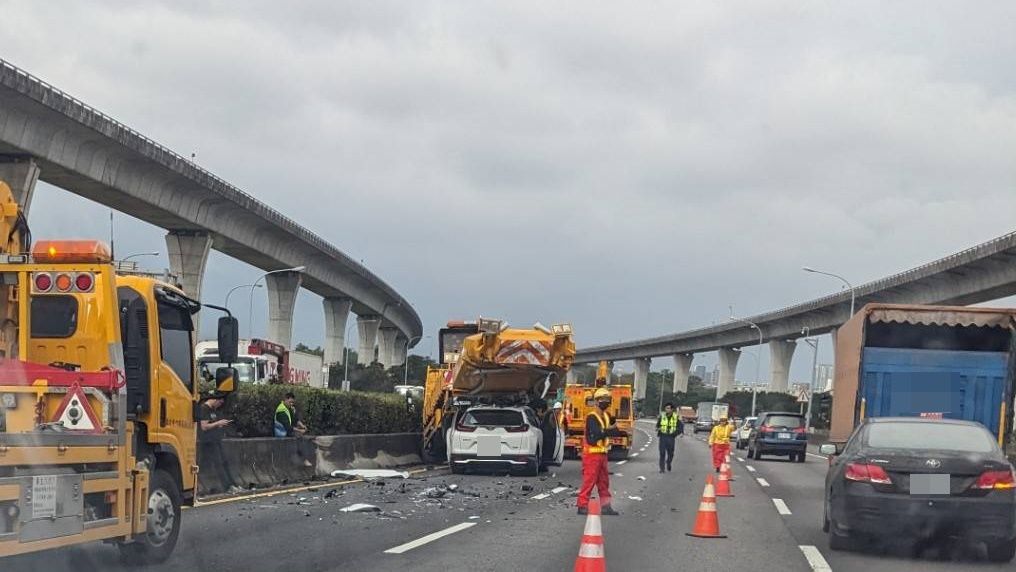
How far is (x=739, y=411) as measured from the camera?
117500 mm

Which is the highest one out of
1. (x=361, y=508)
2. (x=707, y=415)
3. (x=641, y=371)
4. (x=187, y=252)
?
(x=187, y=252)

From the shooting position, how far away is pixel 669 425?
27.8m

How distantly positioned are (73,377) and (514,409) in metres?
16.6

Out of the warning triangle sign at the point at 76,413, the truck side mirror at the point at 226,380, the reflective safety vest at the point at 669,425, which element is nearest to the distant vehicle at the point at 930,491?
the truck side mirror at the point at 226,380

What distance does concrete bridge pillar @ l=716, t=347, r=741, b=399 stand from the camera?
106m

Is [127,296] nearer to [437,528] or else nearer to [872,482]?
[437,528]

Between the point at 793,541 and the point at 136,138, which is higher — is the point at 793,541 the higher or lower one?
the lower one

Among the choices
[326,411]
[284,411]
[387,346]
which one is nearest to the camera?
[284,411]

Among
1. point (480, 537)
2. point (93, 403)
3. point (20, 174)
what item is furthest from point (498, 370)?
point (93, 403)

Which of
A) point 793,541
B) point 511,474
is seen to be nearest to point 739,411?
point 511,474

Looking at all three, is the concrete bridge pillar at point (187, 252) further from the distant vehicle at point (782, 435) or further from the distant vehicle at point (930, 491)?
the distant vehicle at point (930, 491)

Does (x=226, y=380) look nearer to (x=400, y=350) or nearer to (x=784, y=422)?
(x=784, y=422)

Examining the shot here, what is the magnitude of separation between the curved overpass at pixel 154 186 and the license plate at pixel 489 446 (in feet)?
51.9

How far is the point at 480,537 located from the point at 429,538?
634 millimetres
